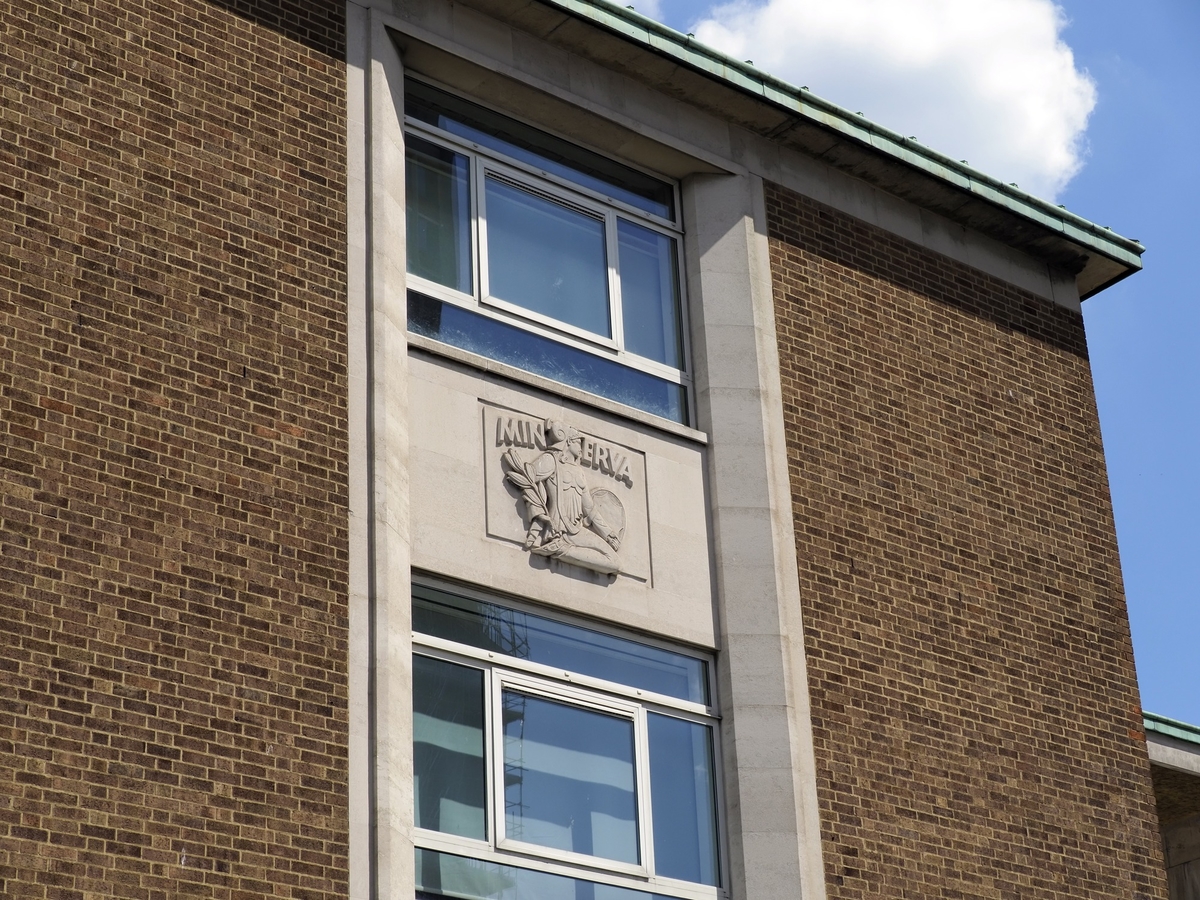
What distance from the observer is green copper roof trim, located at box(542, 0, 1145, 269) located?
1459 centimetres

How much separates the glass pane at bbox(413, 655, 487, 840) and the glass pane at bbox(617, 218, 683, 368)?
3.31 meters

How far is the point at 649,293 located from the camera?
15047mm

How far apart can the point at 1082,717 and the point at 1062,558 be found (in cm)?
134

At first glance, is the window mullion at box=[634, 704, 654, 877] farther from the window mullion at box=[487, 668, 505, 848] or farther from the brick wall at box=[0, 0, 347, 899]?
the brick wall at box=[0, 0, 347, 899]

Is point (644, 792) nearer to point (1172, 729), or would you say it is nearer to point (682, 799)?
point (682, 799)

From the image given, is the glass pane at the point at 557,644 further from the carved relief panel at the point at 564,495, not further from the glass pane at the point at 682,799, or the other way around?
the carved relief panel at the point at 564,495


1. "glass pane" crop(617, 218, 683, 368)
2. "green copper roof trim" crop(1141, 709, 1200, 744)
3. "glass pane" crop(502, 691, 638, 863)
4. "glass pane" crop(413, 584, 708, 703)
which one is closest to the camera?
"glass pane" crop(502, 691, 638, 863)

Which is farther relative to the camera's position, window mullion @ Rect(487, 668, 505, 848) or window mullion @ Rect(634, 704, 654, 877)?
window mullion @ Rect(634, 704, 654, 877)

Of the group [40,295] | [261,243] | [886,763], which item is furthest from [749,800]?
[40,295]

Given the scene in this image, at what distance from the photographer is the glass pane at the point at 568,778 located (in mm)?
12398

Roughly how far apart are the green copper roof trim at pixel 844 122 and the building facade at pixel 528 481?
4 cm

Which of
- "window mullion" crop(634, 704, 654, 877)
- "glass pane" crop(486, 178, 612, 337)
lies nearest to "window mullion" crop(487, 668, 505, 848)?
"window mullion" crop(634, 704, 654, 877)

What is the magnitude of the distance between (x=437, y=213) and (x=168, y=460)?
3.37m

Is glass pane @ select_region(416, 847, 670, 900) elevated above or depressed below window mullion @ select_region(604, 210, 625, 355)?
below
